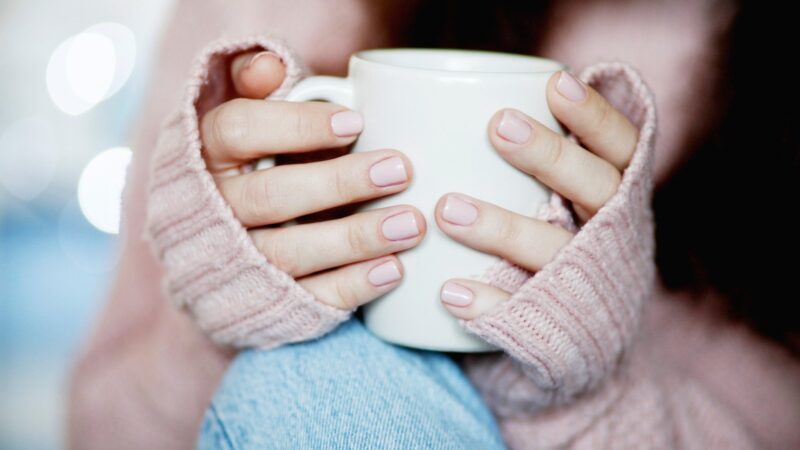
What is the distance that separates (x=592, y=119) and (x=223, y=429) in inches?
14.3

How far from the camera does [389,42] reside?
858 mm

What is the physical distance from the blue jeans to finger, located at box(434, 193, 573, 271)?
5.1 inches

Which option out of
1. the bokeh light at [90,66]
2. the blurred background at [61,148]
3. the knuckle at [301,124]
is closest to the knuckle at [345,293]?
the knuckle at [301,124]

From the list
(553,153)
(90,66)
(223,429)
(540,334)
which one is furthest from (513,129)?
(90,66)

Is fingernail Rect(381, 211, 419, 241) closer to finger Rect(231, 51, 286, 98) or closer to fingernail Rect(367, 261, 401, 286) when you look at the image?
fingernail Rect(367, 261, 401, 286)

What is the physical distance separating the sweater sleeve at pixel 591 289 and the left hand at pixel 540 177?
0.04ft

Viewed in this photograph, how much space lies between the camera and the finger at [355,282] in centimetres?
46

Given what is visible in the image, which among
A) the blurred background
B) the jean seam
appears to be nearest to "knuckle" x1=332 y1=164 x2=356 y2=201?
the jean seam

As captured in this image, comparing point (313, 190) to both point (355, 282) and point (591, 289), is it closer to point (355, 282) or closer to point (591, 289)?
point (355, 282)

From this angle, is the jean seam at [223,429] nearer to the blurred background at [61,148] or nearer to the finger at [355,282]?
the finger at [355,282]

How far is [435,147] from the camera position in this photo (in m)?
0.43

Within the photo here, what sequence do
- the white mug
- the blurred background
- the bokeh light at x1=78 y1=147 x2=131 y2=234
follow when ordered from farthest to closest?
the bokeh light at x1=78 y1=147 x2=131 y2=234
the blurred background
the white mug

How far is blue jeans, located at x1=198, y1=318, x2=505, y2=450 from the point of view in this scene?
1.55 ft

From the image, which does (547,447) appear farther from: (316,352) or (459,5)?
(459,5)
